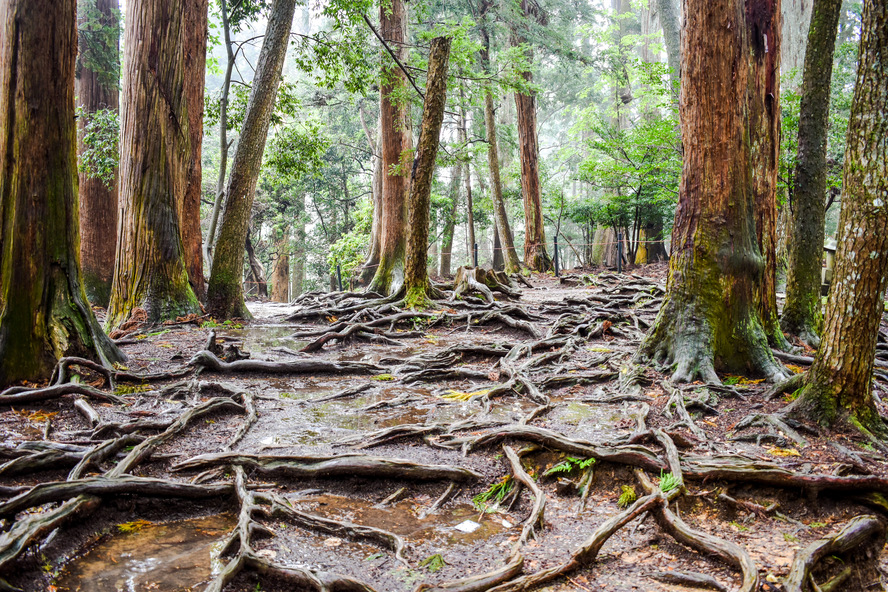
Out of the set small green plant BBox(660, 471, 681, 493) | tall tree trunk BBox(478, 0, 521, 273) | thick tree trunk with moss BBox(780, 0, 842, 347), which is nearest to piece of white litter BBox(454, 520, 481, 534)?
small green plant BBox(660, 471, 681, 493)

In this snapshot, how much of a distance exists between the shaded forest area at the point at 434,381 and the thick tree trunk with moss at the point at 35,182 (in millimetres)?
21

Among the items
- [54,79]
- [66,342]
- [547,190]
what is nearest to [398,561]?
[66,342]

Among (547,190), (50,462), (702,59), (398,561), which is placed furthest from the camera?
(547,190)

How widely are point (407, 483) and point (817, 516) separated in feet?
7.56

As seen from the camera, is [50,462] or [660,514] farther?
[50,462]

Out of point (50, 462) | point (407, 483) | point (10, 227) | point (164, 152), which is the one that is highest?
point (164, 152)

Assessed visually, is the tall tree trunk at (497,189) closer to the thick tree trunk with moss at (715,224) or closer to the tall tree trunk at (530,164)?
the tall tree trunk at (530,164)

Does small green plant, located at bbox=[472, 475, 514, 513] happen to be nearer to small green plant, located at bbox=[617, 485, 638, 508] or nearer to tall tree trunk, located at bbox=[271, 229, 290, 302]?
small green plant, located at bbox=[617, 485, 638, 508]

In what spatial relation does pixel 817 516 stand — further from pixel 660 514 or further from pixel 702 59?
pixel 702 59

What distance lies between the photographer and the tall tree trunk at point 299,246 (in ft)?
78.0

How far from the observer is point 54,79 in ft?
16.3

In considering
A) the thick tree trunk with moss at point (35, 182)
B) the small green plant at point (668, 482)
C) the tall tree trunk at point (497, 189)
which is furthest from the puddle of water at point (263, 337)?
the tall tree trunk at point (497, 189)

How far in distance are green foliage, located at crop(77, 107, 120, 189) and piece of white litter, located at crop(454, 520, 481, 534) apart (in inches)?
441

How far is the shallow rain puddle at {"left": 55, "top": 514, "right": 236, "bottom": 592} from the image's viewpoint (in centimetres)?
232
